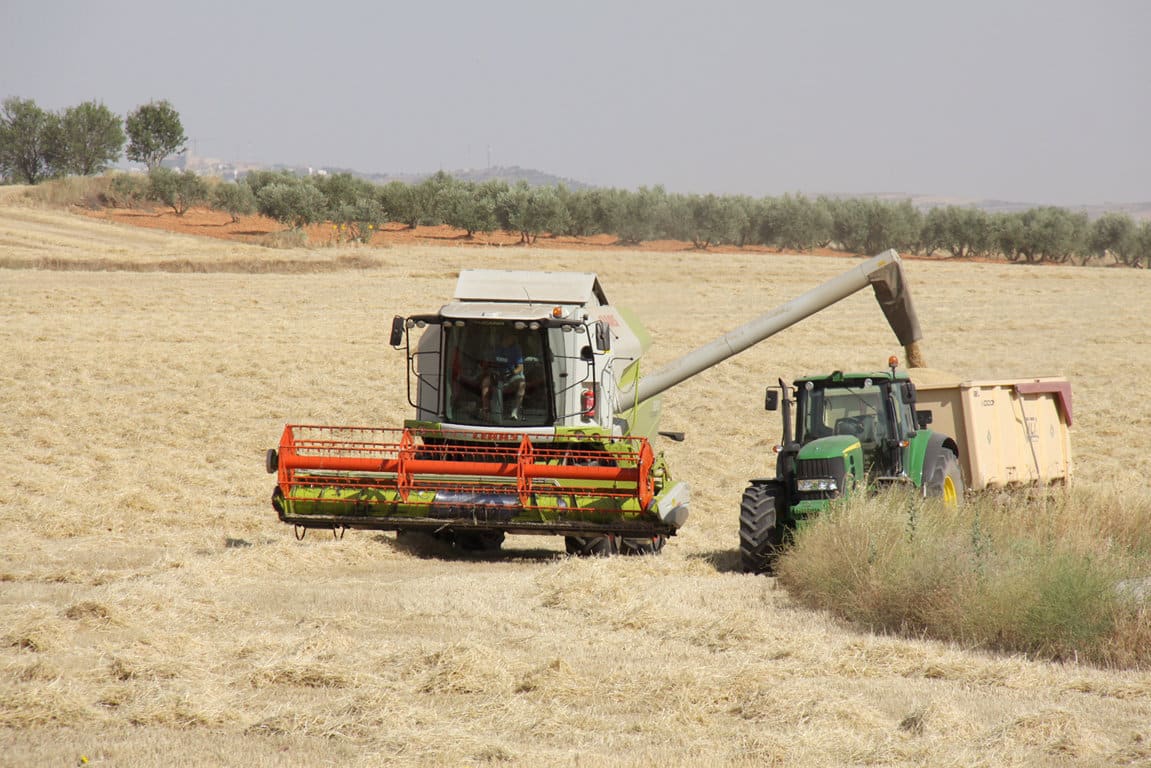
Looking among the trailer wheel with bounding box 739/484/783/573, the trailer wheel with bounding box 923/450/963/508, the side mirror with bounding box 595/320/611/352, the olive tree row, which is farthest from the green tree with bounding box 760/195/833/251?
the trailer wheel with bounding box 739/484/783/573

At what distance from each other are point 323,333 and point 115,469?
11009 millimetres

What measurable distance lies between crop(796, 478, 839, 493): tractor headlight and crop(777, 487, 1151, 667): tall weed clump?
1.64 feet

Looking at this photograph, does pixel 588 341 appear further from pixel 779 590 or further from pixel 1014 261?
pixel 1014 261

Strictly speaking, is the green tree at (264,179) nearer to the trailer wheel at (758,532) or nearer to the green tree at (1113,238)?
the green tree at (1113,238)

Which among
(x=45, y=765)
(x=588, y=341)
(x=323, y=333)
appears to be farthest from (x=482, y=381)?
(x=323, y=333)

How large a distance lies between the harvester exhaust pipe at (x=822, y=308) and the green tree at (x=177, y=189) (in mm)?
46797

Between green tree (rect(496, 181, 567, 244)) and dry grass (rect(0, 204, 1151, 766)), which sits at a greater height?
green tree (rect(496, 181, 567, 244))

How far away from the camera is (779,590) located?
1123 centimetres

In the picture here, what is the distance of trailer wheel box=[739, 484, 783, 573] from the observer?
12.3 m

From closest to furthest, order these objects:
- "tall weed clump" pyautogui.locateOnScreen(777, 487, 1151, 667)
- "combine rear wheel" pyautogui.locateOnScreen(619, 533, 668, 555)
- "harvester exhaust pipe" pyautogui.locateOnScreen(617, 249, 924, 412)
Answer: "tall weed clump" pyautogui.locateOnScreen(777, 487, 1151, 667), "combine rear wheel" pyautogui.locateOnScreen(619, 533, 668, 555), "harvester exhaust pipe" pyautogui.locateOnScreen(617, 249, 924, 412)

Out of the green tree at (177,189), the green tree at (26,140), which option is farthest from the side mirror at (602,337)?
the green tree at (26,140)

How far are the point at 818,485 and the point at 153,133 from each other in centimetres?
8568

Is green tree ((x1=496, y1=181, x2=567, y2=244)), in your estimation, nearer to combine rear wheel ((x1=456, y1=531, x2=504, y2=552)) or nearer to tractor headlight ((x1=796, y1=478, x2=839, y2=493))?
→ combine rear wheel ((x1=456, y1=531, x2=504, y2=552))

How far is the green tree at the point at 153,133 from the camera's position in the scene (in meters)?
89.6
